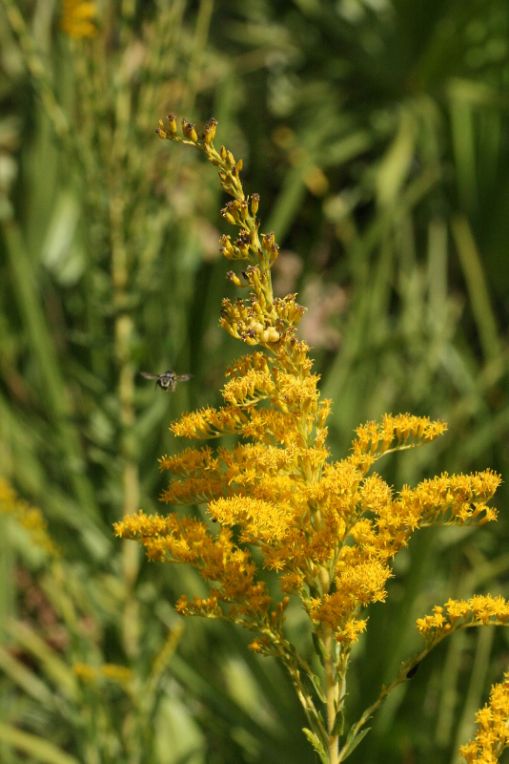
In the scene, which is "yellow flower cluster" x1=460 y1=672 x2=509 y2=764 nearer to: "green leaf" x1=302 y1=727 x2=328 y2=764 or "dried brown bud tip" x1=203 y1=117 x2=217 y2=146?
"green leaf" x1=302 y1=727 x2=328 y2=764

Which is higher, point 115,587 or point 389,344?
point 389,344

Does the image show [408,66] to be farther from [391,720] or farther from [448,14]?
[391,720]

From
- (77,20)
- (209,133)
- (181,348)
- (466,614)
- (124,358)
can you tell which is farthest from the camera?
(181,348)

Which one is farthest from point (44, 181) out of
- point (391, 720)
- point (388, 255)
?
point (391, 720)

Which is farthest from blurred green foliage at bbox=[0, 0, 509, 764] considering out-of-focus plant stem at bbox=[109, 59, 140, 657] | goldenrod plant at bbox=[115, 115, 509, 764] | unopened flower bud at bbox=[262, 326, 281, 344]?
unopened flower bud at bbox=[262, 326, 281, 344]

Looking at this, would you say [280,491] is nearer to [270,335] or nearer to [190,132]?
[270,335]

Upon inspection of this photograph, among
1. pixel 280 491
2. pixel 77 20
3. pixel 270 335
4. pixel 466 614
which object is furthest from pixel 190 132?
pixel 77 20
